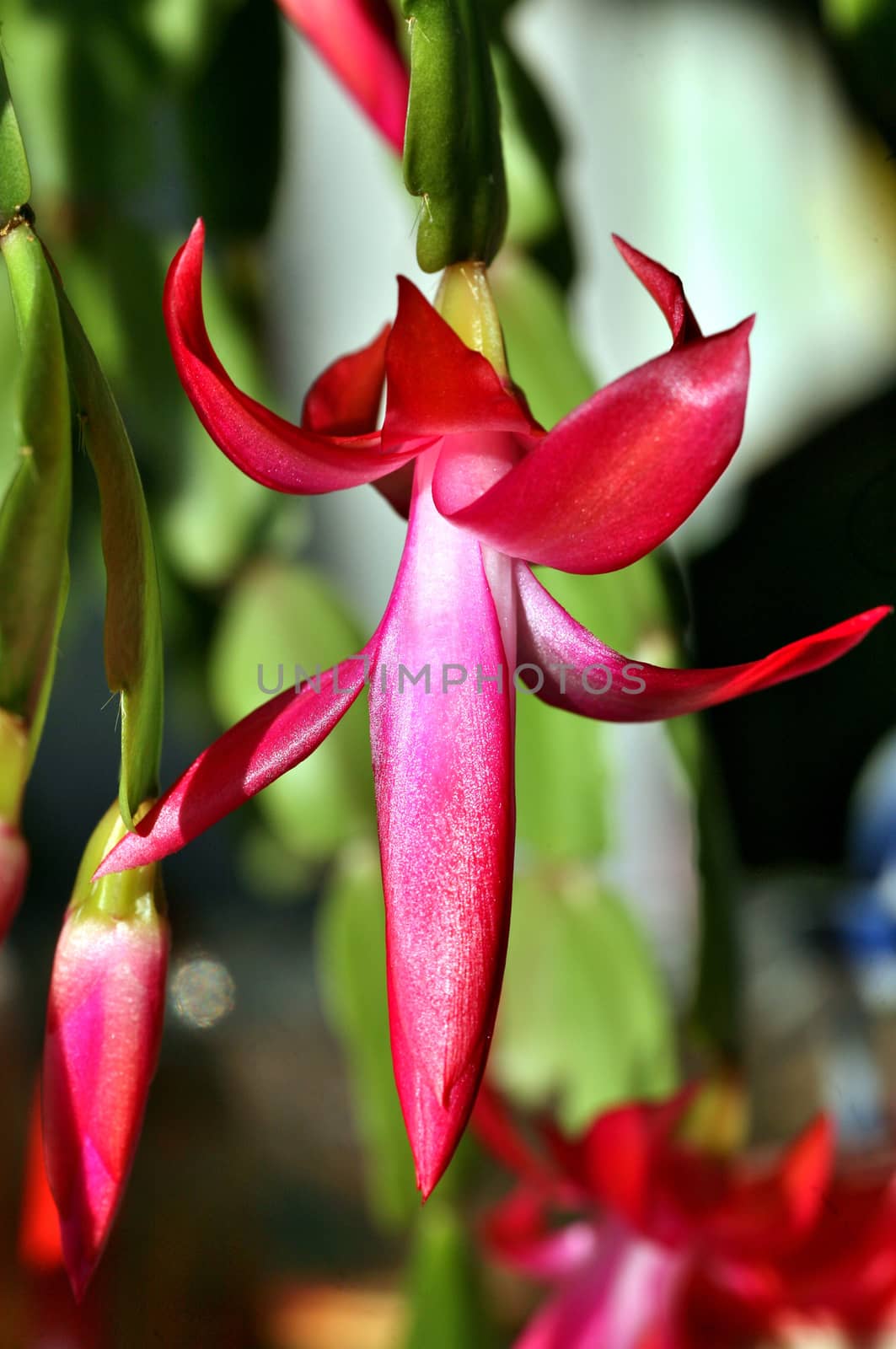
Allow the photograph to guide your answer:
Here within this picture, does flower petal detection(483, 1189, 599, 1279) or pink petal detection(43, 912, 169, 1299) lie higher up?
pink petal detection(43, 912, 169, 1299)

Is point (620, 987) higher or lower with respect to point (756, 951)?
higher

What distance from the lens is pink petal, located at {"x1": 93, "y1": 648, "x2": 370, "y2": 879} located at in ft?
0.95

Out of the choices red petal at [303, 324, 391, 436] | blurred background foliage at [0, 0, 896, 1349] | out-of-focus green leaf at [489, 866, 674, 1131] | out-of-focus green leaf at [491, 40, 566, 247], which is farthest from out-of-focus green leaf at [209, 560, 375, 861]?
red petal at [303, 324, 391, 436]

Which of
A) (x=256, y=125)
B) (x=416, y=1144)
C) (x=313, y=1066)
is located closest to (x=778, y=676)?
(x=416, y=1144)

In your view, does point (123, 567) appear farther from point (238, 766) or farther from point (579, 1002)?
point (579, 1002)

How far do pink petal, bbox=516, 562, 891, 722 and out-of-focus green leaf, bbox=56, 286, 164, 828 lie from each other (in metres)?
0.09

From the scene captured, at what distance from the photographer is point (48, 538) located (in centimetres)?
27

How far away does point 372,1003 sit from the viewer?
26.9 inches

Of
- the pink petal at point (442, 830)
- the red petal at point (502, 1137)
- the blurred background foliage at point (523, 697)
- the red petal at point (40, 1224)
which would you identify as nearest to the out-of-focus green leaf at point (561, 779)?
the blurred background foliage at point (523, 697)

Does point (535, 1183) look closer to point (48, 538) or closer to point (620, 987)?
point (620, 987)

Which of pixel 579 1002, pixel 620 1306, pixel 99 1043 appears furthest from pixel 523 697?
pixel 99 1043

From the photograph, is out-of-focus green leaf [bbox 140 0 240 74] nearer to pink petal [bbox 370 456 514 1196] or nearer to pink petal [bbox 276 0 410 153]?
pink petal [bbox 276 0 410 153]

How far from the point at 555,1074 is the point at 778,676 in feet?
1.66

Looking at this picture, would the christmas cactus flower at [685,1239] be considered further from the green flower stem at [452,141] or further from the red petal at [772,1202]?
the green flower stem at [452,141]
